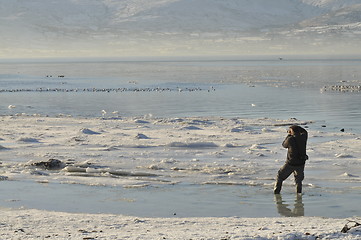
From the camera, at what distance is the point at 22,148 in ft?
Answer: 61.1

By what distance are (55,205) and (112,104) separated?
25691 mm

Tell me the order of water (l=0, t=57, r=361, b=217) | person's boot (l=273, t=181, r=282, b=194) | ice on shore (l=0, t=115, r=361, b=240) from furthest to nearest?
person's boot (l=273, t=181, r=282, b=194)
water (l=0, t=57, r=361, b=217)
ice on shore (l=0, t=115, r=361, b=240)

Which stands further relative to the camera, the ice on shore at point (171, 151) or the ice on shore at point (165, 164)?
the ice on shore at point (171, 151)

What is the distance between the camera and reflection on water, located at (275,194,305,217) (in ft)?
37.6

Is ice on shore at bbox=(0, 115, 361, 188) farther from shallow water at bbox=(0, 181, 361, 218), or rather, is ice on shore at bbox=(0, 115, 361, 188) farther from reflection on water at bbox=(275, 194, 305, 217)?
reflection on water at bbox=(275, 194, 305, 217)

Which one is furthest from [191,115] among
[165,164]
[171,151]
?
[165,164]

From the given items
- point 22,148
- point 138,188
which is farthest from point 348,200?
point 22,148

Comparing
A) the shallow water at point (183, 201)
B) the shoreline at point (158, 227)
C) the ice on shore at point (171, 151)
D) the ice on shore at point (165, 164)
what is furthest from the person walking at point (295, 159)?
the shoreline at point (158, 227)

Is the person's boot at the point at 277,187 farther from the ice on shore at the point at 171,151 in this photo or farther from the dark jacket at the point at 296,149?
the ice on shore at the point at 171,151

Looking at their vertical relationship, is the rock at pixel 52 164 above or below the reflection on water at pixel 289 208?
above

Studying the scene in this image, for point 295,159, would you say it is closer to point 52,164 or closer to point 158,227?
point 158,227

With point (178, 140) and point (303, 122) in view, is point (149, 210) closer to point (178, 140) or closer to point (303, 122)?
point (178, 140)

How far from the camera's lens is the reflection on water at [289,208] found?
11453 mm

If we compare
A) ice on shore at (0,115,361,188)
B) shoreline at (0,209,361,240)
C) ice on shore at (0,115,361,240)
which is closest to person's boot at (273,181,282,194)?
ice on shore at (0,115,361,240)
